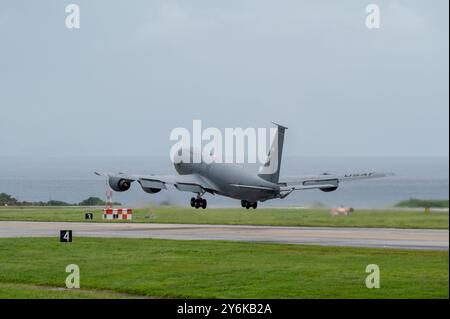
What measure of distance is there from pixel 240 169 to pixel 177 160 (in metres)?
15.1

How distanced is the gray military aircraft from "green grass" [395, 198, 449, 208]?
45229 mm

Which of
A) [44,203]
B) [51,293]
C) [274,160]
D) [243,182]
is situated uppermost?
[274,160]

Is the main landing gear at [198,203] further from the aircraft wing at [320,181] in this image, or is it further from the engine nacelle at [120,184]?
the aircraft wing at [320,181]

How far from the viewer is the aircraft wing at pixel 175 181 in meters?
87.8

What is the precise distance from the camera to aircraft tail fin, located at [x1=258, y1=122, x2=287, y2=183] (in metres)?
84.8

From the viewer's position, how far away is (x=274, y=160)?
3393 inches

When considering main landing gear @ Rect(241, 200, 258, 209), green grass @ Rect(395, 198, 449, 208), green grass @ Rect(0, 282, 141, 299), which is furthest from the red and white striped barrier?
green grass @ Rect(395, 198, 449, 208)

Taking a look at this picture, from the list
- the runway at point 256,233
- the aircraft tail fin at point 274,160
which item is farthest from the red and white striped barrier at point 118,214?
the aircraft tail fin at point 274,160

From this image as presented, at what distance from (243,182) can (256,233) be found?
12327mm

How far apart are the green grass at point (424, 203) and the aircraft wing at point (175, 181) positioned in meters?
52.3

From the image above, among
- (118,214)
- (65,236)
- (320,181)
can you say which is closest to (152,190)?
(118,214)

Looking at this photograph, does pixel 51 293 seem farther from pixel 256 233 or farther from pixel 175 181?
pixel 175 181
